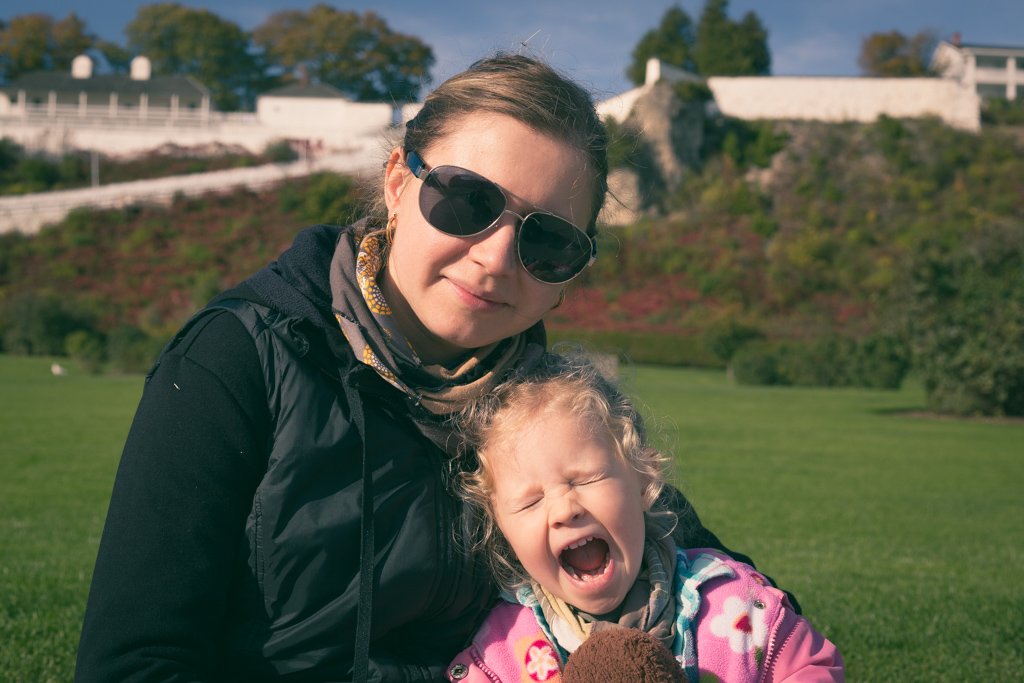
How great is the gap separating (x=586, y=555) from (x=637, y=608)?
0.52 feet

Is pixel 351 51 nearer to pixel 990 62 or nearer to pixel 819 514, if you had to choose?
pixel 990 62

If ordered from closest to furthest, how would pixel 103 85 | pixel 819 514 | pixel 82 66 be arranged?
pixel 819 514 < pixel 103 85 < pixel 82 66

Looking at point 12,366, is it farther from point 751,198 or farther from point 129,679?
point 751,198

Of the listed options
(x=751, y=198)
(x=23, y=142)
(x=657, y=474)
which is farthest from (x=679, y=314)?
(x=657, y=474)

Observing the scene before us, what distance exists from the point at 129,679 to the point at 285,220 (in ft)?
177

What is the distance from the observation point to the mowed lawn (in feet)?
14.9

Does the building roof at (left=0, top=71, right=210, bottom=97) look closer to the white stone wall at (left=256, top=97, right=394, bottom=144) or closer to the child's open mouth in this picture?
the white stone wall at (left=256, top=97, right=394, bottom=144)

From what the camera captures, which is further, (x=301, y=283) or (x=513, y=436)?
(x=513, y=436)

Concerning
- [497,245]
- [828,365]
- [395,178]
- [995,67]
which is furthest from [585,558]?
[995,67]

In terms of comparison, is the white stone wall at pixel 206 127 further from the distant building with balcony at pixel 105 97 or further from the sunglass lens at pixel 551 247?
the sunglass lens at pixel 551 247

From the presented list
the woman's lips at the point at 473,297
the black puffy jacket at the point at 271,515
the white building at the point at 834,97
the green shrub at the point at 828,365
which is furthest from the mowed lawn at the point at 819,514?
the white building at the point at 834,97

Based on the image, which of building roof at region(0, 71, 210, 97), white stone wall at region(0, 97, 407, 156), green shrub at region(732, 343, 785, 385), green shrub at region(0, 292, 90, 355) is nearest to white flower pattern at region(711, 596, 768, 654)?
green shrub at region(732, 343, 785, 385)

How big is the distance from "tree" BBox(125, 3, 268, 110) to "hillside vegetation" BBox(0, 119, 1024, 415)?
81.6 ft

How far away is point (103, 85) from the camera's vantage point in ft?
213
